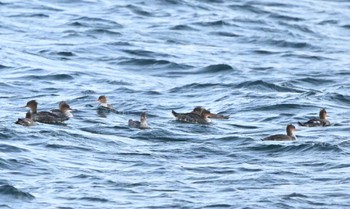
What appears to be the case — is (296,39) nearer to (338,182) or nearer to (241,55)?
(241,55)

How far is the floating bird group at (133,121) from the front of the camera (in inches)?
961

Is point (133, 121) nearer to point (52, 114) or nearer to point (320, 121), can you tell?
point (52, 114)

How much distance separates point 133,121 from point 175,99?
4419 mm

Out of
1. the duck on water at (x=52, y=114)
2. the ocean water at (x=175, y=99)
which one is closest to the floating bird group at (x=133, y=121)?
the duck on water at (x=52, y=114)

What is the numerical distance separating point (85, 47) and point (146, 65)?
2.64m

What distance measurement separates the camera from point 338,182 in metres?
20.8

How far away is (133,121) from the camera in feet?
81.7

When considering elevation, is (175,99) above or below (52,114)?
below

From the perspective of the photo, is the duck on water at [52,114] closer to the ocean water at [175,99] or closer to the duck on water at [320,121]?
the ocean water at [175,99]

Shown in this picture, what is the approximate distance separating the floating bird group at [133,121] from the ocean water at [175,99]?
17 centimetres

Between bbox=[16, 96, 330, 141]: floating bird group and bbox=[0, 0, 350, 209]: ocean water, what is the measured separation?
0.56 ft

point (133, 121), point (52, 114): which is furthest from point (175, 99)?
point (52, 114)

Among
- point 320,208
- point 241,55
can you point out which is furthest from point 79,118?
point 241,55

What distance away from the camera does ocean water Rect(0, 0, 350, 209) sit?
20203mm
